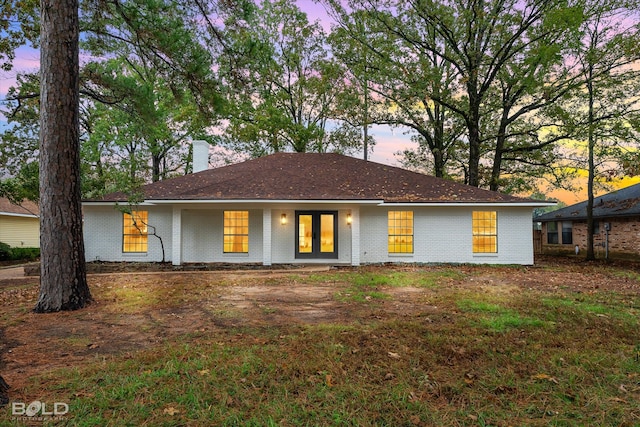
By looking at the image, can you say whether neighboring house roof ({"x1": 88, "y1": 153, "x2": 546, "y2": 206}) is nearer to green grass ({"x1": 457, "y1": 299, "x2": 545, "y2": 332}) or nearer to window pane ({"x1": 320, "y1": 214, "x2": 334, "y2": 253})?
window pane ({"x1": 320, "y1": 214, "x2": 334, "y2": 253})

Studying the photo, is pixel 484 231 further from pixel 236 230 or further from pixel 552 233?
pixel 552 233

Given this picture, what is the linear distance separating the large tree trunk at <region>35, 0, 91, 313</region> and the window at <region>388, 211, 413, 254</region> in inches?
401

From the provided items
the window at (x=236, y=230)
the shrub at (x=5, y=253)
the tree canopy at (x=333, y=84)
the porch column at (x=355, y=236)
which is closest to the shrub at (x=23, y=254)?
the shrub at (x=5, y=253)

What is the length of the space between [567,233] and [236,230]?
2031cm

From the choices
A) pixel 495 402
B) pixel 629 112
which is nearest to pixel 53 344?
pixel 495 402

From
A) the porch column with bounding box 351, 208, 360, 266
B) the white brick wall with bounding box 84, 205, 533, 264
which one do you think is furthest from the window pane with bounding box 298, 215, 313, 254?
the porch column with bounding box 351, 208, 360, 266

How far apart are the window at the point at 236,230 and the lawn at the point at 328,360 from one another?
6146mm

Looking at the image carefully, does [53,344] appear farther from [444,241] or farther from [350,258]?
[444,241]

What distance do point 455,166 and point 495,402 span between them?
22.7m

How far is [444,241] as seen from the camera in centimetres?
1341

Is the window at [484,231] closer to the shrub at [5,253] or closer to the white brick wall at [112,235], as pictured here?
the white brick wall at [112,235]

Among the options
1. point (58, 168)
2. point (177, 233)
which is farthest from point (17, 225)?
point (58, 168)

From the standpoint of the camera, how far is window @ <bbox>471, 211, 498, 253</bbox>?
13508 mm

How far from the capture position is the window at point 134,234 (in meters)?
13.4
